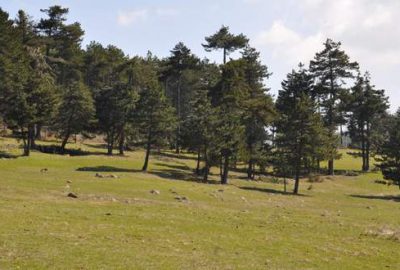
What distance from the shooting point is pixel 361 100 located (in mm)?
106875

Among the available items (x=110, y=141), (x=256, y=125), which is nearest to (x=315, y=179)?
(x=256, y=125)

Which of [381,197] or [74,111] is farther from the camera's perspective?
[74,111]

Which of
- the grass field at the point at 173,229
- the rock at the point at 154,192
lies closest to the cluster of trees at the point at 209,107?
the grass field at the point at 173,229

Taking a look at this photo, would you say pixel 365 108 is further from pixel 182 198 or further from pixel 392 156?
pixel 182 198

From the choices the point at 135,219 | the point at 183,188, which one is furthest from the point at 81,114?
the point at 135,219

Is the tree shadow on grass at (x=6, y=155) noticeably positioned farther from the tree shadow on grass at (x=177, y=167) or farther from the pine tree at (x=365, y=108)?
the pine tree at (x=365, y=108)

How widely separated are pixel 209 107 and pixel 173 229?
48.3m

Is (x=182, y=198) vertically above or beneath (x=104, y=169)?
beneath

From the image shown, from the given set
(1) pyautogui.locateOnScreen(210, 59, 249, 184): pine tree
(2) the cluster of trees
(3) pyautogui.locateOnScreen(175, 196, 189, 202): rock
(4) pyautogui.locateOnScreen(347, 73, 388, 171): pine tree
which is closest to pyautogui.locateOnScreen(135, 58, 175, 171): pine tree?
(2) the cluster of trees

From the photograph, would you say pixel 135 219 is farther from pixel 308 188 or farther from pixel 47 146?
pixel 47 146

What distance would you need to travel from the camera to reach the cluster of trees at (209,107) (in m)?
74.3

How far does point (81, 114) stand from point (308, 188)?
44.7 m

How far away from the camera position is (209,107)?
76.9m

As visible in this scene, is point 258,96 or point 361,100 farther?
point 361,100
